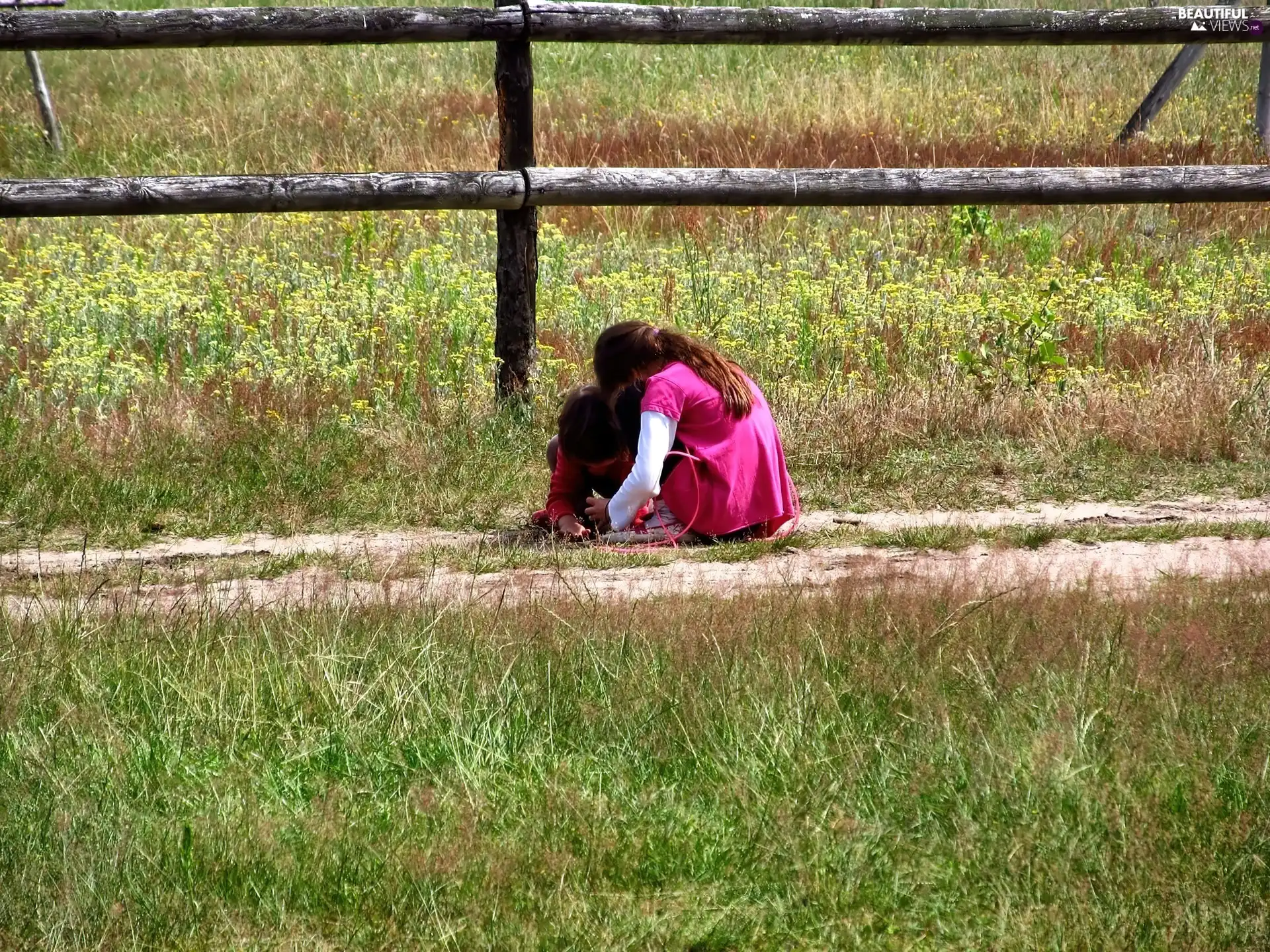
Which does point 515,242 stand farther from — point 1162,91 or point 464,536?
point 1162,91

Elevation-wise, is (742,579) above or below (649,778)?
below

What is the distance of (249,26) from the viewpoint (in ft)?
18.2

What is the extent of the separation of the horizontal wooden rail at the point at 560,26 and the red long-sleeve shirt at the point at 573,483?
5.85 feet

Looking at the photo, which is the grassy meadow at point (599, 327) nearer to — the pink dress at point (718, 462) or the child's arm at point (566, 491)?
the child's arm at point (566, 491)

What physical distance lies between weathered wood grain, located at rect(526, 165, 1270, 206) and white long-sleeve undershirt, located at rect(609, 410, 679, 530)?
1.33 m

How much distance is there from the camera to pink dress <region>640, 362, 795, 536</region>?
4.79 m

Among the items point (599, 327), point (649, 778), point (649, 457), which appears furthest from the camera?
point (599, 327)

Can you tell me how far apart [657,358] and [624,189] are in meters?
1.14

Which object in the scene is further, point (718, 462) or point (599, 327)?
point (599, 327)

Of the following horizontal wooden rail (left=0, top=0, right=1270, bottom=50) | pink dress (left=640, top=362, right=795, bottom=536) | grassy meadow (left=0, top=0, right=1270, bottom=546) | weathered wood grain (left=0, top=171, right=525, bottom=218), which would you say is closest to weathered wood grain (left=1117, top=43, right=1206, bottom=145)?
grassy meadow (left=0, top=0, right=1270, bottom=546)

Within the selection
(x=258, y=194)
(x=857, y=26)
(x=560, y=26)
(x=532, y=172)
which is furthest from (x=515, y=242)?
(x=857, y=26)

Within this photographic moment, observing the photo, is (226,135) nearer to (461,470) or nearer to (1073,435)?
(461,470)

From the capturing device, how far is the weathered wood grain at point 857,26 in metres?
5.71

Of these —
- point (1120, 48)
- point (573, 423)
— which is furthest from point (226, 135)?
point (1120, 48)
